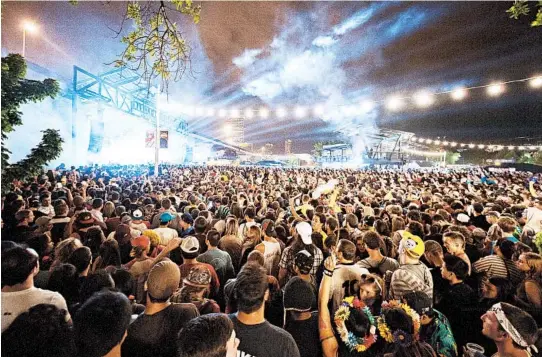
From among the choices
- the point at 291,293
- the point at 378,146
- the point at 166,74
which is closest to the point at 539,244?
the point at 291,293

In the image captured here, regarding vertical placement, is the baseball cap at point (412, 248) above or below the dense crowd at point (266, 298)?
above

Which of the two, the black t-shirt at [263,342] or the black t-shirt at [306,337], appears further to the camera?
the black t-shirt at [306,337]

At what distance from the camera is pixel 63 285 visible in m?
3.00

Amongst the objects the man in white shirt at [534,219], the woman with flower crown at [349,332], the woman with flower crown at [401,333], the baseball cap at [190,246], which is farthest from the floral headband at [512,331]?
the man in white shirt at [534,219]

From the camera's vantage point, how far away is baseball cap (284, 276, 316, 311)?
2.54m

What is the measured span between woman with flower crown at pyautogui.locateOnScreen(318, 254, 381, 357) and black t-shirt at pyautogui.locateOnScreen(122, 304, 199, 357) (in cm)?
109

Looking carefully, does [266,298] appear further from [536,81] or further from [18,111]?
[536,81]

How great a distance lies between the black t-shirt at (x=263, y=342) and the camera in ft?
6.82

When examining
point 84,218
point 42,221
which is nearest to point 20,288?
point 84,218

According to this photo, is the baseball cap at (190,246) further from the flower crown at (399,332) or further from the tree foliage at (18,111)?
the flower crown at (399,332)

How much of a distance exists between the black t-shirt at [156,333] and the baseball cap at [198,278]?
2.01ft

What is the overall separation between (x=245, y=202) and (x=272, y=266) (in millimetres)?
4736

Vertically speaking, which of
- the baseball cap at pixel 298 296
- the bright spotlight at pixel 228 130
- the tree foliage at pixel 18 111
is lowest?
the baseball cap at pixel 298 296

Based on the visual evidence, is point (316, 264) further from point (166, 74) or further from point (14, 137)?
point (14, 137)
